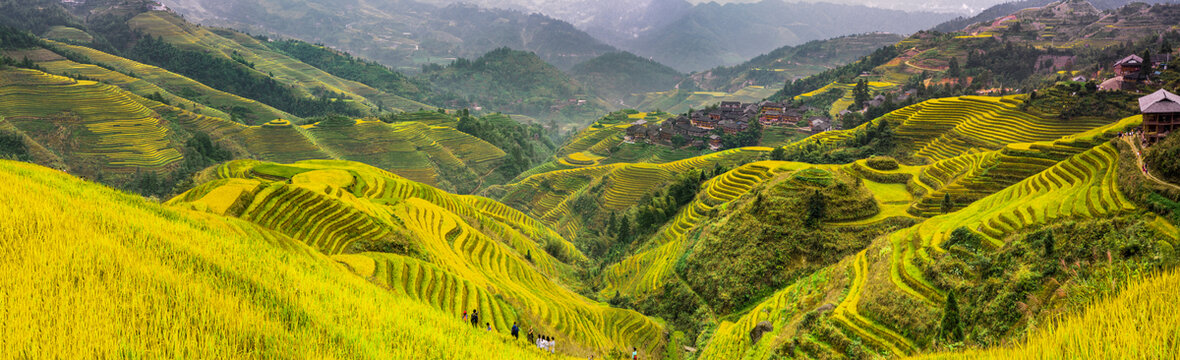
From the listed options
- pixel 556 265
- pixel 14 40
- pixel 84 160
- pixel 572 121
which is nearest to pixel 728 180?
pixel 556 265

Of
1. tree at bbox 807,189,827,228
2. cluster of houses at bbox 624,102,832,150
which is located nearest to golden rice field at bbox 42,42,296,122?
cluster of houses at bbox 624,102,832,150

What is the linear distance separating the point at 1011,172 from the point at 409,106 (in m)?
150

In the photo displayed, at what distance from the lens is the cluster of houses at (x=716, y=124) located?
74.4m

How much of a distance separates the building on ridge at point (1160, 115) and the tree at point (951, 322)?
→ 13.4m

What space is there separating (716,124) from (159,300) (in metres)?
81.1

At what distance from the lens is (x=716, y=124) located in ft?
263

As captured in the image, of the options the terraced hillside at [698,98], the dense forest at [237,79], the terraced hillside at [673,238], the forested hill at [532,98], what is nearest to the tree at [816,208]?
the terraced hillside at [673,238]

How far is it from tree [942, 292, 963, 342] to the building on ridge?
44.0 feet

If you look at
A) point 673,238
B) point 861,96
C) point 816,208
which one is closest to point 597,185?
point 673,238

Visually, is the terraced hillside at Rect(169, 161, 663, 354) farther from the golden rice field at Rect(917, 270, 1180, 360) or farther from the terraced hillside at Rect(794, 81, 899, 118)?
the terraced hillside at Rect(794, 81, 899, 118)

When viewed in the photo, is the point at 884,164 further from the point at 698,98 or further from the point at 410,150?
the point at 698,98

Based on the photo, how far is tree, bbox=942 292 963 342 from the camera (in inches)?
414

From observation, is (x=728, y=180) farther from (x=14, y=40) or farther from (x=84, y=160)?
(x=14, y=40)

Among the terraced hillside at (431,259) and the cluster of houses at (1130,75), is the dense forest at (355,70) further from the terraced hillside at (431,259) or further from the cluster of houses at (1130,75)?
the cluster of houses at (1130,75)
